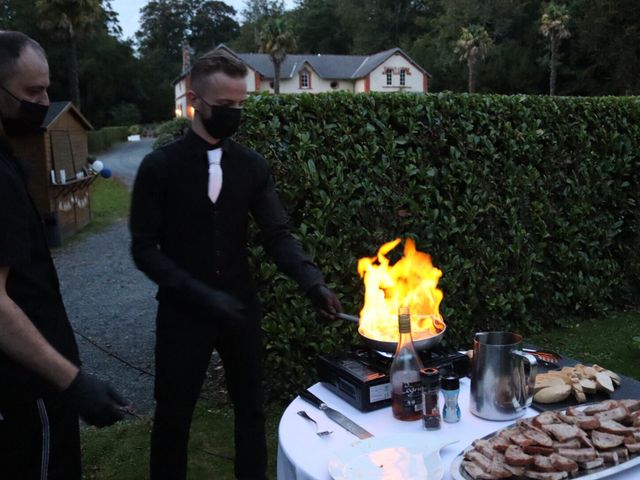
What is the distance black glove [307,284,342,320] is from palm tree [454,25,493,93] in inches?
1958

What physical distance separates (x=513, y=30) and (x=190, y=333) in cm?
5642

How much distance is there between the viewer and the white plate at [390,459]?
1.83 m

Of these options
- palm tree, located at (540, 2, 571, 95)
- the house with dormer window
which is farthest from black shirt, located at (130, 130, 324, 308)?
the house with dormer window

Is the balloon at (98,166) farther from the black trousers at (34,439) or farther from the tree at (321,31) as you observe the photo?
the tree at (321,31)

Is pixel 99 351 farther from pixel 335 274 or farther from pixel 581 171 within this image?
pixel 581 171

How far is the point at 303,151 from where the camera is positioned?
453cm

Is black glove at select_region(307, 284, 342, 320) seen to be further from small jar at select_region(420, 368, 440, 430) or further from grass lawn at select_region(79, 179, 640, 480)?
grass lawn at select_region(79, 179, 640, 480)

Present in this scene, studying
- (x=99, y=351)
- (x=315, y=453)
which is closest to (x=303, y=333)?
(x=315, y=453)

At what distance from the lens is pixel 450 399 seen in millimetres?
2188

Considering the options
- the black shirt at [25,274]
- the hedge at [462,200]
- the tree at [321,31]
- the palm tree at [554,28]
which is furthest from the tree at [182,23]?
the black shirt at [25,274]

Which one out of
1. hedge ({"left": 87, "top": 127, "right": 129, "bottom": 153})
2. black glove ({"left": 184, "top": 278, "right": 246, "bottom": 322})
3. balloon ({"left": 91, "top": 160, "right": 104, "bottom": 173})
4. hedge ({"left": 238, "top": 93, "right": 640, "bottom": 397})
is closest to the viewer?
black glove ({"left": 184, "top": 278, "right": 246, "bottom": 322})

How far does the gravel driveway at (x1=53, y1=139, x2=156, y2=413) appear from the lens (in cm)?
595

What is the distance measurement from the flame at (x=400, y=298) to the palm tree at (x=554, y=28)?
44399mm

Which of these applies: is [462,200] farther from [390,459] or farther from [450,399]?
[390,459]
